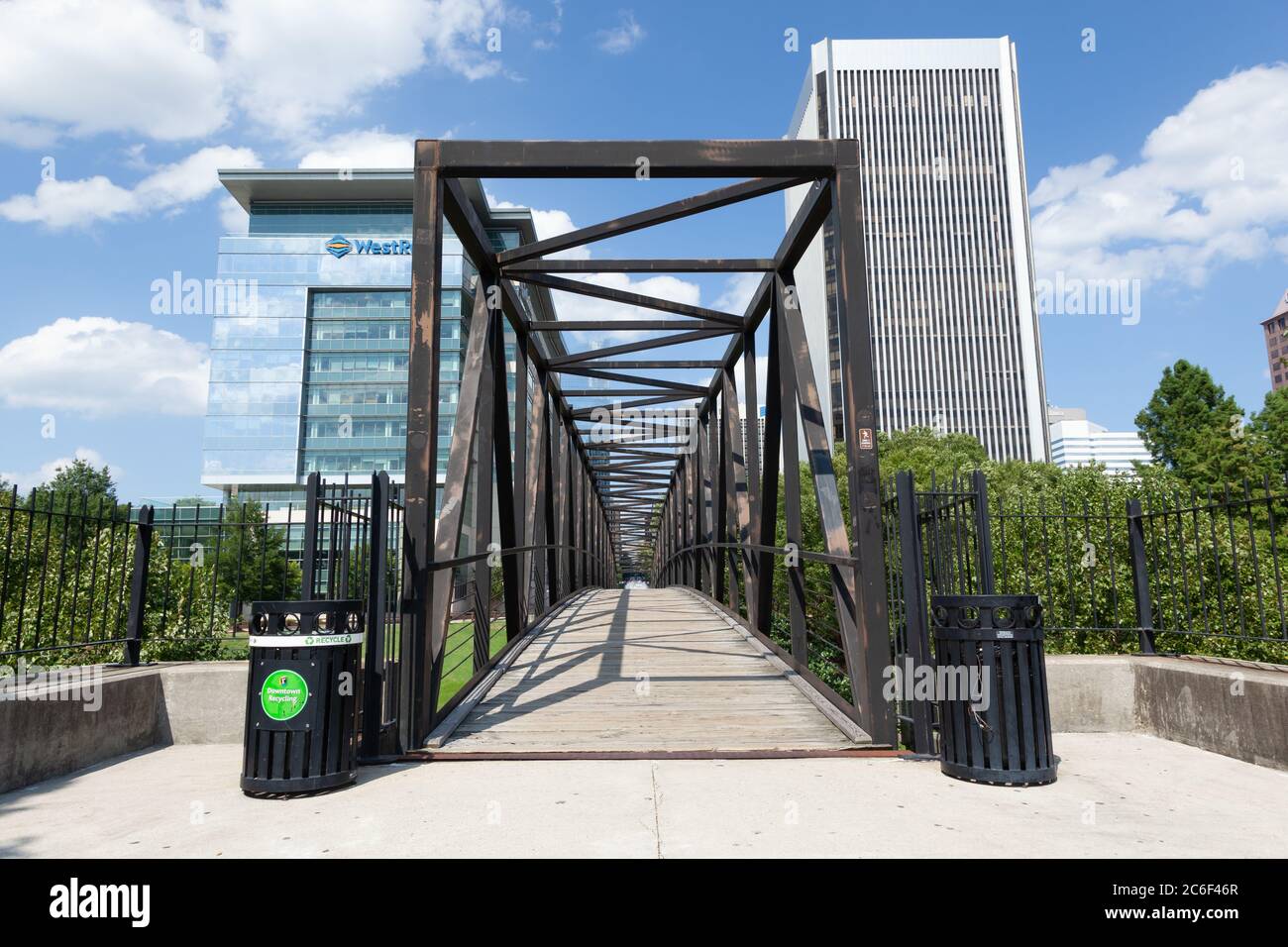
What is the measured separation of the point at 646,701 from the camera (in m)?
6.41

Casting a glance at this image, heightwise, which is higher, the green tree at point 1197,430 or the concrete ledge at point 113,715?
the green tree at point 1197,430

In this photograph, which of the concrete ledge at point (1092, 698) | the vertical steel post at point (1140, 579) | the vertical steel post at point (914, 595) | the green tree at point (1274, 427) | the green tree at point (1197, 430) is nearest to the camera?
the vertical steel post at point (914, 595)

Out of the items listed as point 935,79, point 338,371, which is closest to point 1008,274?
point 935,79

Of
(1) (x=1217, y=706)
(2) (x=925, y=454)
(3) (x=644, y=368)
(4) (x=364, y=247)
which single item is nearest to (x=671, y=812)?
(1) (x=1217, y=706)

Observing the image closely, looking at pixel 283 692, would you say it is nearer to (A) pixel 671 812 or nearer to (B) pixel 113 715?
(A) pixel 671 812

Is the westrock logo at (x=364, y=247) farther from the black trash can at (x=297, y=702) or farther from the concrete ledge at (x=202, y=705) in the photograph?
the black trash can at (x=297, y=702)

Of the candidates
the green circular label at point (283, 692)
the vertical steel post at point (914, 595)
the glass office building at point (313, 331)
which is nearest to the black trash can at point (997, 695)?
the vertical steel post at point (914, 595)

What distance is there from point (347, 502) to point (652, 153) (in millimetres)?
3633

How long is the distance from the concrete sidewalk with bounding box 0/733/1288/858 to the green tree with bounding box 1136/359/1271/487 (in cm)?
3657

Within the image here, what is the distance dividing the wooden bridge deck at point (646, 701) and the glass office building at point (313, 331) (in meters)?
69.9

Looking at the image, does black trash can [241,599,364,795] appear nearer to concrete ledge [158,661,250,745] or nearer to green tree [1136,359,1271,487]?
concrete ledge [158,661,250,745]

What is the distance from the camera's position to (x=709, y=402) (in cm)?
1602

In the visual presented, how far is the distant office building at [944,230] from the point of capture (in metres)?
91.7
